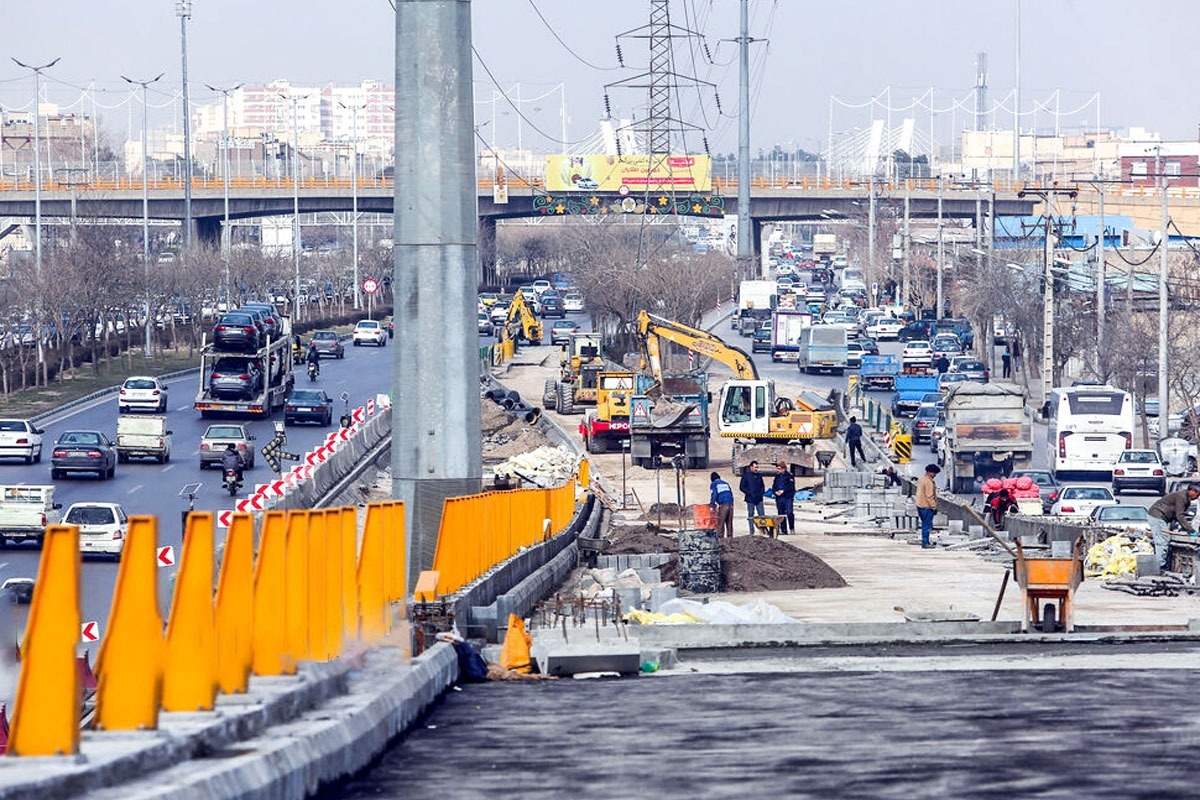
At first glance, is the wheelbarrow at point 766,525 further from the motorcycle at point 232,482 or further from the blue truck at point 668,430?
the blue truck at point 668,430

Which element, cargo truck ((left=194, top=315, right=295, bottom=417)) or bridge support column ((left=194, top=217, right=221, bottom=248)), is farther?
bridge support column ((left=194, top=217, right=221, bottom=248))

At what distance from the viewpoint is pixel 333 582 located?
11172mm

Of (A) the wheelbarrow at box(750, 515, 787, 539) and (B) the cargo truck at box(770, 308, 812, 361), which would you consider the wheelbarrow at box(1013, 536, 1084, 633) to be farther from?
(B) the cargo truck at box(770, 308, 812, 361)

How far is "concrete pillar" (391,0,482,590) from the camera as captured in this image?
60.6ft

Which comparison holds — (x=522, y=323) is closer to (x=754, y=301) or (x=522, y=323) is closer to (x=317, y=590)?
(x=754, y=301)

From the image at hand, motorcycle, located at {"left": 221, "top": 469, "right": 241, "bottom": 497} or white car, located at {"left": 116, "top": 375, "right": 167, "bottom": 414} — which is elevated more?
white car, located at {"left": 116, "top": 375, "right": 167, "bottom": 414}

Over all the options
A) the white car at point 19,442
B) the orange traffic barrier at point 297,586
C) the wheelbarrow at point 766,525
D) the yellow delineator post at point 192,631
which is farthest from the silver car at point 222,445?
the yellow delineator post at point 192,631

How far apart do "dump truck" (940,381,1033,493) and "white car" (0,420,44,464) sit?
26079mm

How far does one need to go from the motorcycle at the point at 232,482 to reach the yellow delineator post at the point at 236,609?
138ft

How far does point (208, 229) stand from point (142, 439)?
314 ft

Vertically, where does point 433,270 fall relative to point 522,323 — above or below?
above

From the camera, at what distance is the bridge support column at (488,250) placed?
6944 inches

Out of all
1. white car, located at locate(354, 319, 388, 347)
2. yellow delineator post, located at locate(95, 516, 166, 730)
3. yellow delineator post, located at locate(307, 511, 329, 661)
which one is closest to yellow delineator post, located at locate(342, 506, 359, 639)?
yellow delineator post, located at locate(307, 511, 329, 661)

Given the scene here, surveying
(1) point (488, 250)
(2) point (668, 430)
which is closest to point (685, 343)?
(2) point (668, 430)
